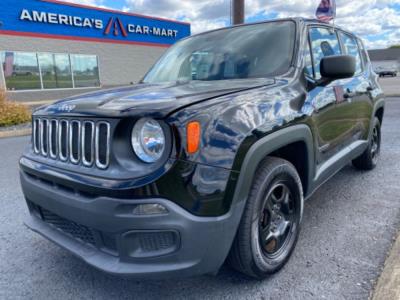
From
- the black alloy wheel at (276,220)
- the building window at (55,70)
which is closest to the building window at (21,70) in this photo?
the building window at (55,70)

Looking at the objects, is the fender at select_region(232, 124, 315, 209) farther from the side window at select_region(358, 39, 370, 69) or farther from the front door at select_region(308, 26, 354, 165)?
the side window at select_region(358, 39, 370, 69)

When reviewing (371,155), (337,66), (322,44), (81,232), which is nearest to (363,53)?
(371,155)

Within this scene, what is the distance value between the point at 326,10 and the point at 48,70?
50.7ft

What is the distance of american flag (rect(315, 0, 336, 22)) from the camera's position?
7.52 m

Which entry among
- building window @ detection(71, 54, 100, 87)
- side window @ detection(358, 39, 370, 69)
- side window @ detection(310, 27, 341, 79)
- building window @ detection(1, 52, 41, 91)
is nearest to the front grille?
side window @ detection(310, 27, 341, 79)

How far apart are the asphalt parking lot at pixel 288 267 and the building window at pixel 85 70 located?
17.5 meters

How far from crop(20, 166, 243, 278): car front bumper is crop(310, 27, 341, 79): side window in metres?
1.79

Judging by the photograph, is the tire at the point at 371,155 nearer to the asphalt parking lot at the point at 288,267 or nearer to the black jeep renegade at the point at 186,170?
the asphalt parking lot at the point at 288,267

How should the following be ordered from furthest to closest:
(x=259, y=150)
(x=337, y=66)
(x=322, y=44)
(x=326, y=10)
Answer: (x=326, y=10)
(x=322, y=44)
(x=337, y=66)
(x=259, y=150)

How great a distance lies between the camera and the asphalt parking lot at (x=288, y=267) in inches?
85.6

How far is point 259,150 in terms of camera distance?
1.98 metres

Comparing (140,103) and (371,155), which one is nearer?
(140,103)

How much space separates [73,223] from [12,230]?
1618 millimetres

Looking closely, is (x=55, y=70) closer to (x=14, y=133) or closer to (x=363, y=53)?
(x=14, y=133)
